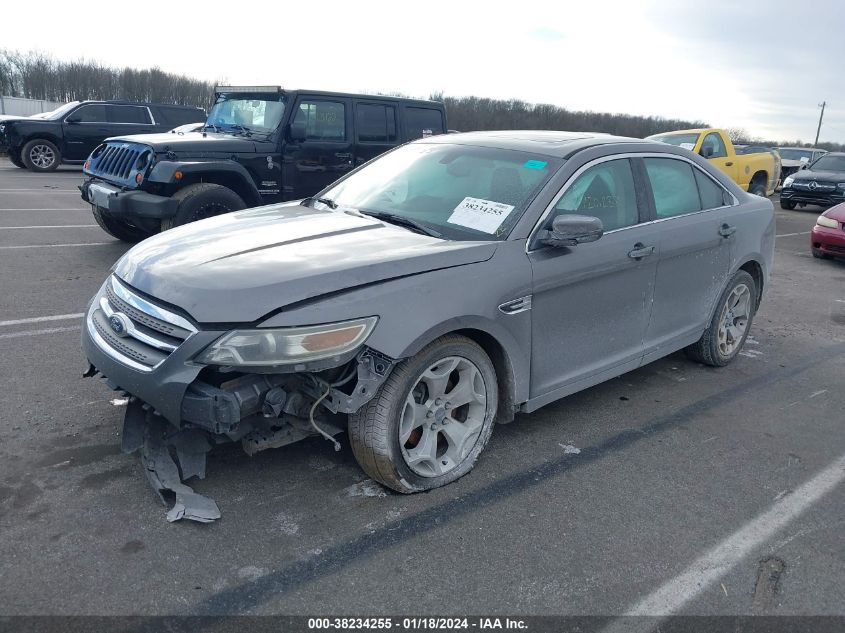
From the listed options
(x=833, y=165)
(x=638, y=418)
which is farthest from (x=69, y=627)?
(x=833, y=165)

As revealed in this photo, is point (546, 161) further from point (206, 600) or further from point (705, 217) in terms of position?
point (206, 600)

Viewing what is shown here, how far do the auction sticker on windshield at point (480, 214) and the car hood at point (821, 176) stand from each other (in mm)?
15912

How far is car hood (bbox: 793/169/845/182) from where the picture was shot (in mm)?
16578

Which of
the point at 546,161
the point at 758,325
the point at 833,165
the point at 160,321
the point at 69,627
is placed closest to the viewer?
the point at 69,627

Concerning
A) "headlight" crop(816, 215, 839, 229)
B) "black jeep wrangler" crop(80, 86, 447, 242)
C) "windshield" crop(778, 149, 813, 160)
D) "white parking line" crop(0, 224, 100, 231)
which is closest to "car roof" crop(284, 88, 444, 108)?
"black jeep wrangler" crop(80, 86, 447, 242)

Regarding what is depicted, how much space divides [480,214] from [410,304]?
2.97 feet

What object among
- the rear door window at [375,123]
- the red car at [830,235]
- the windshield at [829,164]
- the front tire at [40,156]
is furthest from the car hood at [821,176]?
the front tire at [40,156]

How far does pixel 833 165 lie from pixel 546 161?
16804 mm

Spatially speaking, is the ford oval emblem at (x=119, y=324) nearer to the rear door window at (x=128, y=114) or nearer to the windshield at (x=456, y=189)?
the windshield at (x=456, y=189)

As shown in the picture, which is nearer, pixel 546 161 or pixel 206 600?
pixel 206 600

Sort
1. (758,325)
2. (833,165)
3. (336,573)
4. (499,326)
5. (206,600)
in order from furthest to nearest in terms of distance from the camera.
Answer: (833,165)
(758,325)
(499,326)
(336,573)
(206,600)

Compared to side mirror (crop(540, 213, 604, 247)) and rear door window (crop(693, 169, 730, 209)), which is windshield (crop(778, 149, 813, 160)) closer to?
rear door window (crop(693, 169, 730, 209))

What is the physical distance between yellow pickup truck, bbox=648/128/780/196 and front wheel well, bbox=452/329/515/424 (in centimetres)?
1188

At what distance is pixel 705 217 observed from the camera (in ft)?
15.9
